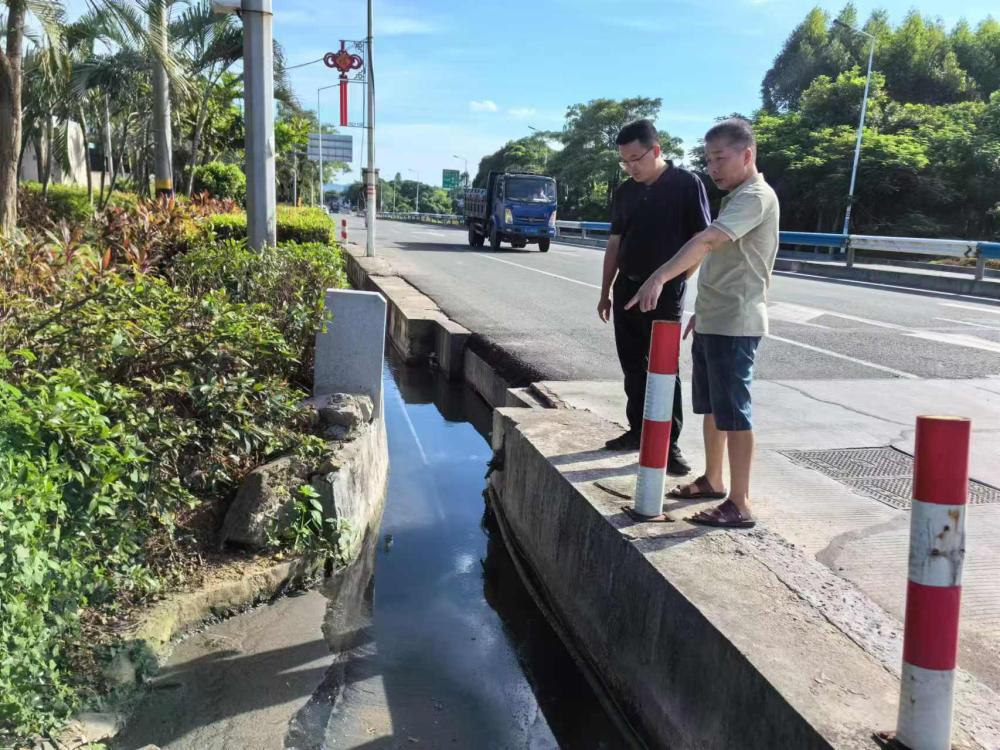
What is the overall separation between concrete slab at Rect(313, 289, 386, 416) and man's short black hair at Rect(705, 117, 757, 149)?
2.12 m

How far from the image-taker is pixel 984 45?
47.2m

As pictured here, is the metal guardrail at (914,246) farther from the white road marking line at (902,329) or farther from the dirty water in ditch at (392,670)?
the dirty water in ditch at (392,670)

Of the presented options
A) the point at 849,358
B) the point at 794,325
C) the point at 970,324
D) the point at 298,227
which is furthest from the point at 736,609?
the point at 298,227

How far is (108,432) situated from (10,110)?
1070 cm

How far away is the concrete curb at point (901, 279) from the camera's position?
51.2 ft

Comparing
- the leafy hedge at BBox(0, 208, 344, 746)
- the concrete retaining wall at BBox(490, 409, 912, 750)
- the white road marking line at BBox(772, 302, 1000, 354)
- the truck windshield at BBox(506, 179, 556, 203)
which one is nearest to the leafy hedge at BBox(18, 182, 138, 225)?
the leafy hedge at BBox(0, 208, 344, 746)

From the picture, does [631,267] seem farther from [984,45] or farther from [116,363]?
[984,45]

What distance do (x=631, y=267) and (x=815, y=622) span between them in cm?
194

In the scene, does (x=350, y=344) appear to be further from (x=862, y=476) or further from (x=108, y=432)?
(x=862, y=476)

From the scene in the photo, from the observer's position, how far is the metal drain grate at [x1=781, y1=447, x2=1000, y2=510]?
13.0ft

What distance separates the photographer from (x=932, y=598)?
6.06ft

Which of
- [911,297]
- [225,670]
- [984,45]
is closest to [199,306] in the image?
[225,670]

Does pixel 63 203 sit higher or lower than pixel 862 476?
higher

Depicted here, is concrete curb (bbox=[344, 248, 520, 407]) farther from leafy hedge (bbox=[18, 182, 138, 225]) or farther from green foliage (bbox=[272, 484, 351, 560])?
leafy hedge (bbox=[18, 182, 138, 225])
